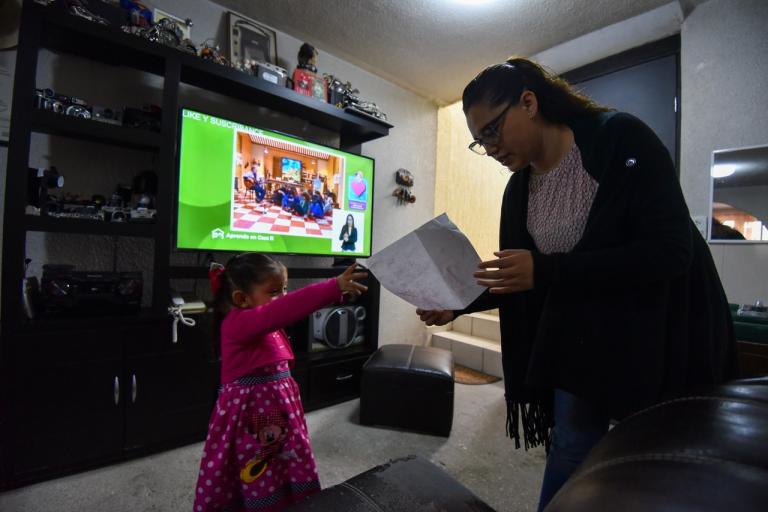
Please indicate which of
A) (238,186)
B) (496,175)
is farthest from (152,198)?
(496,175)

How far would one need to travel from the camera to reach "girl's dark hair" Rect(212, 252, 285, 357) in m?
1.06

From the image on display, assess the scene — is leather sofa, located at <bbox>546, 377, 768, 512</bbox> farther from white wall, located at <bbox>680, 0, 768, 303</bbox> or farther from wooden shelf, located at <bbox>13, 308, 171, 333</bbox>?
white wall, located at <bbox>680, 0, 768, 303</bbox>

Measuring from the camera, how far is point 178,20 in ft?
5.65

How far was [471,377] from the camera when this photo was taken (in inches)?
104

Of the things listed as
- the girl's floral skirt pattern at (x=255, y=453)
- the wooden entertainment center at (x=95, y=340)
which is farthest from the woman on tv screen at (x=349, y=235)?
the girl's floral skirt pattern at (x=255, y=453)

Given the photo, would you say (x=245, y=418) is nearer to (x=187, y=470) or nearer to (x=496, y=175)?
(x=187, y=470)

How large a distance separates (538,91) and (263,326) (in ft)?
2.89

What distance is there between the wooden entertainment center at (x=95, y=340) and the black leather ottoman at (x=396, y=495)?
1.24 m

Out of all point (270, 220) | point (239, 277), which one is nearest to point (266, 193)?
point (270, 220)

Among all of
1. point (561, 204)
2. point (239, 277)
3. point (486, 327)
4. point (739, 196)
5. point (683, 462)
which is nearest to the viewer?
point (683, 462)

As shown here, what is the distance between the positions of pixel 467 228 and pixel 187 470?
2952 millimetres

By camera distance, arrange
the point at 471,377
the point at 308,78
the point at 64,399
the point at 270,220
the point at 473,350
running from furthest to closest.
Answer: the point at 473,350
the point at 471,377
the point at 308,78
the point at 270,220
the point at 64,399

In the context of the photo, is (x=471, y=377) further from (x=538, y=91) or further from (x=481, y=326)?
(x=538, y=91)

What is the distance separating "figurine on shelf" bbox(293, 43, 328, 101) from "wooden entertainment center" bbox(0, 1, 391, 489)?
0.28 meters
